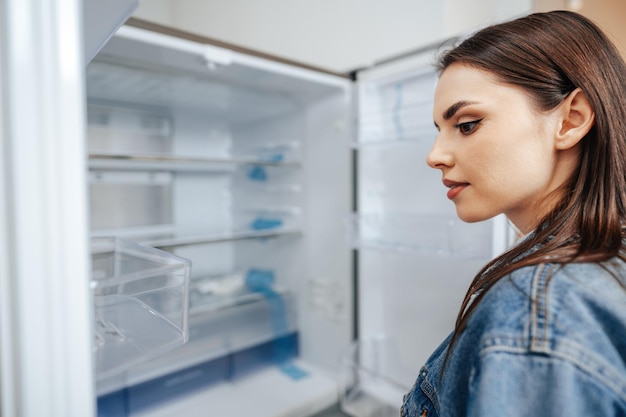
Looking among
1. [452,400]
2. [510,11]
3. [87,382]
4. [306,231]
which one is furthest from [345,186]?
[87,382]

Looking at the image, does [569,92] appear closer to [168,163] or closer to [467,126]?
[467,126]

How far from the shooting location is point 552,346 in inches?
12.5

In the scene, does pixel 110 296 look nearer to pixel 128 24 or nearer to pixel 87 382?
pixel 87 382

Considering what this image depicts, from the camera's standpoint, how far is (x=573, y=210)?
44 centimetres

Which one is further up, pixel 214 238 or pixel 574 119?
pixel 574 119

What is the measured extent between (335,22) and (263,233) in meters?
0.91

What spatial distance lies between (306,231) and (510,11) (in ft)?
2.98

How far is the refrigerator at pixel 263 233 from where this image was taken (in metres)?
0.85

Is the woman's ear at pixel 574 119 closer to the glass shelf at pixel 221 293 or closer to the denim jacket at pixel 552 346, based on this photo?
the denim jacket at pixel 552 346

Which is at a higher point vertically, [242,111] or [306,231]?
[242,111]

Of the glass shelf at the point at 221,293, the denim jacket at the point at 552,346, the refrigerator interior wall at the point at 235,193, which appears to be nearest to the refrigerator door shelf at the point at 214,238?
the refrigerator interior wall at the point at 235,193

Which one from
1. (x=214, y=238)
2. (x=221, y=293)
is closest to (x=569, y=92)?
(x=214, y=238)

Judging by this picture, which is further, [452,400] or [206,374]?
[206,374]

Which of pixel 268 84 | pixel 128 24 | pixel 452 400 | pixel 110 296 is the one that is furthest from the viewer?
pixel 268 84
